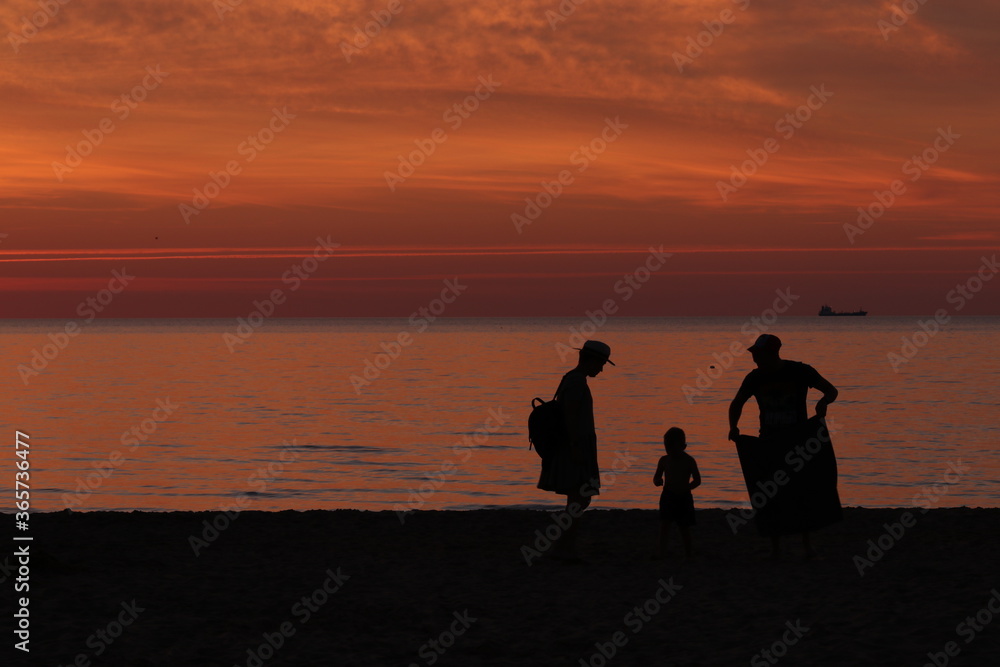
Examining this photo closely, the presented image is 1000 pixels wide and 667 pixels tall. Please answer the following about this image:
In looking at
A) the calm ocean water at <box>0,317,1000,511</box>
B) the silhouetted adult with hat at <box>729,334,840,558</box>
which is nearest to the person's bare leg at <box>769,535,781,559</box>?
the silhouetted adult with hat at <box>729,334,840,558</box>

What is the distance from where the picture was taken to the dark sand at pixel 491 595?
748 centimetres

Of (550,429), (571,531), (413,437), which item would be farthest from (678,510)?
(413,437)

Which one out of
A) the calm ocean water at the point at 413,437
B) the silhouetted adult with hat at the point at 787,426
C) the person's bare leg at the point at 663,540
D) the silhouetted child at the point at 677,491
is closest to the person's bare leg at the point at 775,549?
the silhouetted adult with hat at the point at 787,426

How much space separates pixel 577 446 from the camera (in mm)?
10328

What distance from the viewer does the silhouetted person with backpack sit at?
10258mm

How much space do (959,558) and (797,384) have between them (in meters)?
2.55

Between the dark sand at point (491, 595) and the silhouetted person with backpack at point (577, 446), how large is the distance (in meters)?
0.77

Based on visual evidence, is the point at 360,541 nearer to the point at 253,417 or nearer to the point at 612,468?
the point at 612,468

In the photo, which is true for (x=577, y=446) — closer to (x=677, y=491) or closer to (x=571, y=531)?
(x=571, y=531)

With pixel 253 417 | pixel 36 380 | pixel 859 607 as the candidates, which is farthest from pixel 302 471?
pixel 36 380

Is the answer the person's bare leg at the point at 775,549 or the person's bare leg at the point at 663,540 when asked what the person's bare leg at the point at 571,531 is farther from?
the person's bare leg at the point at 775,549

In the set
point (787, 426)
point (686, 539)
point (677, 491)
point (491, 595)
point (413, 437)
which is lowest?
point (413, 437)

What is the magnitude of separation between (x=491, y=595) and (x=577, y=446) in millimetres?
1727

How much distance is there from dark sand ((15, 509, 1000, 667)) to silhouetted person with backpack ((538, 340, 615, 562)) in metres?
0.77
